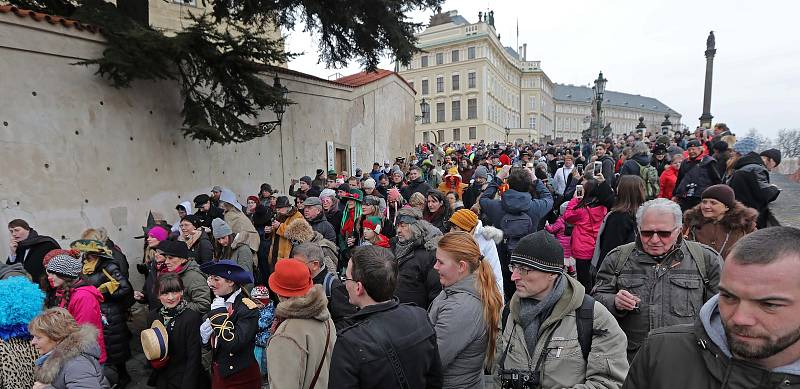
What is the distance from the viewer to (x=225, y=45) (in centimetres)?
804

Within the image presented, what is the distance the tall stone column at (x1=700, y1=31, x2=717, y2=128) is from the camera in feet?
69.3

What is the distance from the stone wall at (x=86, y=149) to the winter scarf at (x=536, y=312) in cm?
784

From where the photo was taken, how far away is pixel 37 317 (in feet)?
9.24

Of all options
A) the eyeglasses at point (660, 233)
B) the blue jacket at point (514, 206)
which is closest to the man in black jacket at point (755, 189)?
the blue jacket at point (514, 206)

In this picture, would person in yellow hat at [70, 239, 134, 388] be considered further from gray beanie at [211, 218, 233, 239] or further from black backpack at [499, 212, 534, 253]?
black backpack at [499, 212, 534, 253]

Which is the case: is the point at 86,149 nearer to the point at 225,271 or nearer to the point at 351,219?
the point at 351,219

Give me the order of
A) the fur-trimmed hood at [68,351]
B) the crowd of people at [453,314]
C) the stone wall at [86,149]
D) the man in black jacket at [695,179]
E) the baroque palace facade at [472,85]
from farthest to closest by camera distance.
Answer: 1. the baroque palace facade at [472,85]
2. the man in black jacket at [695,179]
3. the stone wall at [86,149]
4. the fur-trimmed hood at [68,351]
5. the crowd of people at [453,314]

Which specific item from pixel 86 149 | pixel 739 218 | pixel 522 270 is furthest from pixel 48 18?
pixel 739 218

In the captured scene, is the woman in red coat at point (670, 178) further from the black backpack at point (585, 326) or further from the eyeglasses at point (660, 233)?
the black backpack at point (585, 326)

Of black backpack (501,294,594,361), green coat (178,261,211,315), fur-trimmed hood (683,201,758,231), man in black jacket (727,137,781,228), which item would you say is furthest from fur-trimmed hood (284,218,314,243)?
man in black jacket (727,137,781,228)

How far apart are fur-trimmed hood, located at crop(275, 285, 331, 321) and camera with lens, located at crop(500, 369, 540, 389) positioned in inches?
46.6

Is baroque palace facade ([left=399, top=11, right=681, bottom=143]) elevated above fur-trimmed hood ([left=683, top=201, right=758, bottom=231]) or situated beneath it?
elevated above

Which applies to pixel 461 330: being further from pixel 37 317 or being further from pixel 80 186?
pixel 80 186

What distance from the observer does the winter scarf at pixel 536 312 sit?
7.25 feet
